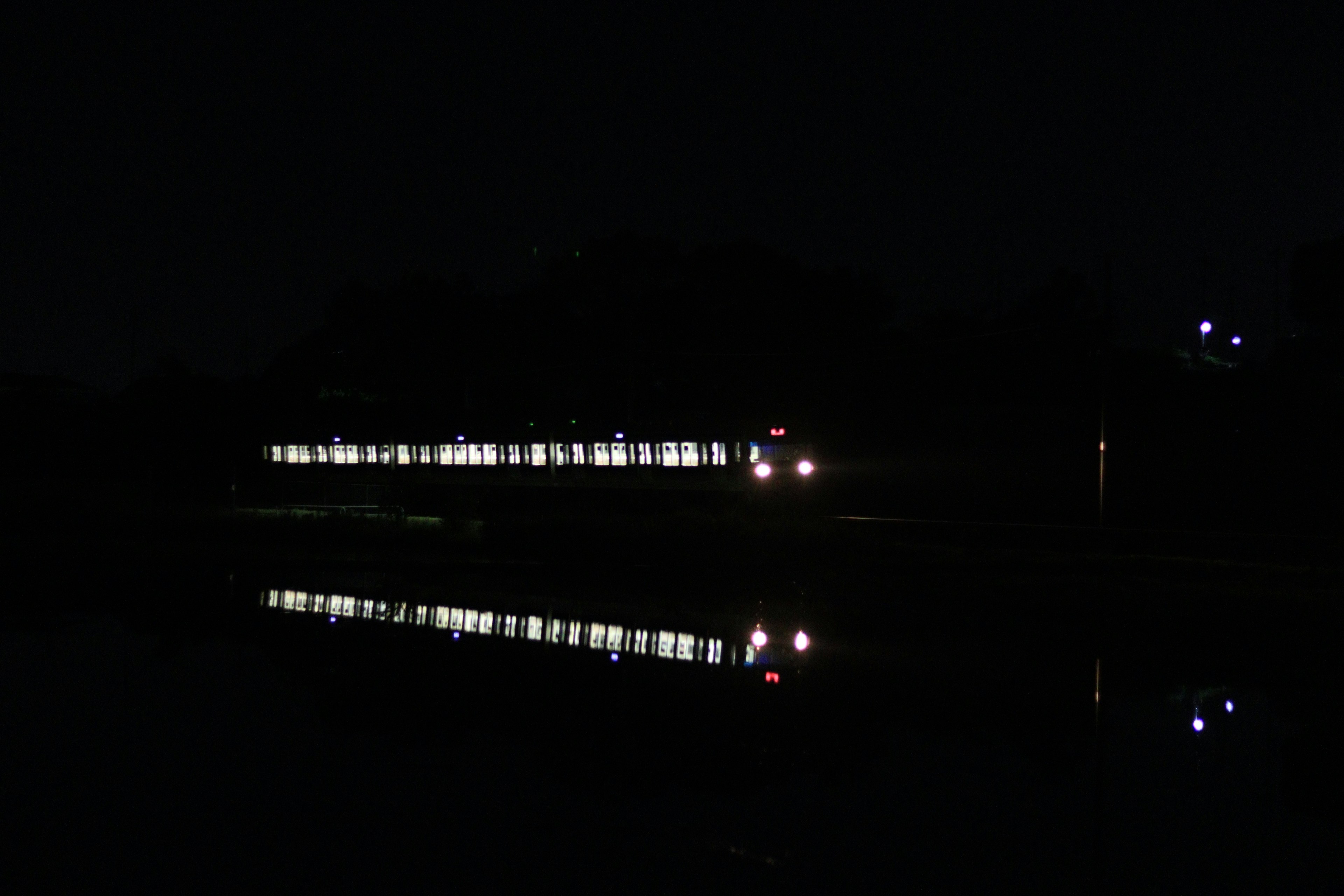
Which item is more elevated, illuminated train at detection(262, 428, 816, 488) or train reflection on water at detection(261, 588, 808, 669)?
illuminated train at detection(262, 428, 816, 488)

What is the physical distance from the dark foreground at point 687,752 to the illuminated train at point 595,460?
55.0 feet

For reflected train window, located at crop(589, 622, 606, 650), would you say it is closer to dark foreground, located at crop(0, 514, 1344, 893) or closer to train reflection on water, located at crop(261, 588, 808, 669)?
train reflection on water, located at crop(261, 588, 808, 669)

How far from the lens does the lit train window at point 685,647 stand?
11.8m

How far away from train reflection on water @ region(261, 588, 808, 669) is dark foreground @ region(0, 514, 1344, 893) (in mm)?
421

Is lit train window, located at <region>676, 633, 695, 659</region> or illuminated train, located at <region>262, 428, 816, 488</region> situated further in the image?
illuminated train, located at <region>262, 428, 816, 488</region>

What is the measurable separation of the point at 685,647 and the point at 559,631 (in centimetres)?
179

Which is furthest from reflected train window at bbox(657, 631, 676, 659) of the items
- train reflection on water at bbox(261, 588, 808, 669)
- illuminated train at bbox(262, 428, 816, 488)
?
illuminated train at bbox(262, 428, 816, 488)

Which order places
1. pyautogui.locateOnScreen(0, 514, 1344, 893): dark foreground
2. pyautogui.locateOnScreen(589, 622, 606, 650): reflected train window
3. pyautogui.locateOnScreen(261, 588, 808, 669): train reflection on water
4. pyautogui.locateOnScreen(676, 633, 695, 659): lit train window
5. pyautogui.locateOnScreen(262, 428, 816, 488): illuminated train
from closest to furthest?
pyautogui.locateOnScreen(0, 514, 1344, 893): dark foreground, pyautogui.locateOnScreen(676, 633, 695, 659): lit train window, pyautogui.locateOnScreen(261, 588, 808, 669): train reflection on water, pyautogui.locateOnScreen(589, 622, 606, 650): reflected train window, pyautogui.locateOnScreen(262, 428, 816, 488): illuminated train

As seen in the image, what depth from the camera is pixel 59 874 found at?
5.64 metres

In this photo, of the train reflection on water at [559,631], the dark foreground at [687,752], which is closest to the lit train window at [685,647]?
the train reflection on water at [559,631]

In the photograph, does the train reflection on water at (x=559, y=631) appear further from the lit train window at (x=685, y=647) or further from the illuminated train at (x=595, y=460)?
the illuminated train at (x=595, y=460)

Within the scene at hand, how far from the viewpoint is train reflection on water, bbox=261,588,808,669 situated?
11.9 m

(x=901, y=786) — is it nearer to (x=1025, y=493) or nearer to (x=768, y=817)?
(x=768, y=817)

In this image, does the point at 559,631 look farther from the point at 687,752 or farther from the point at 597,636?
the point at 687,752
